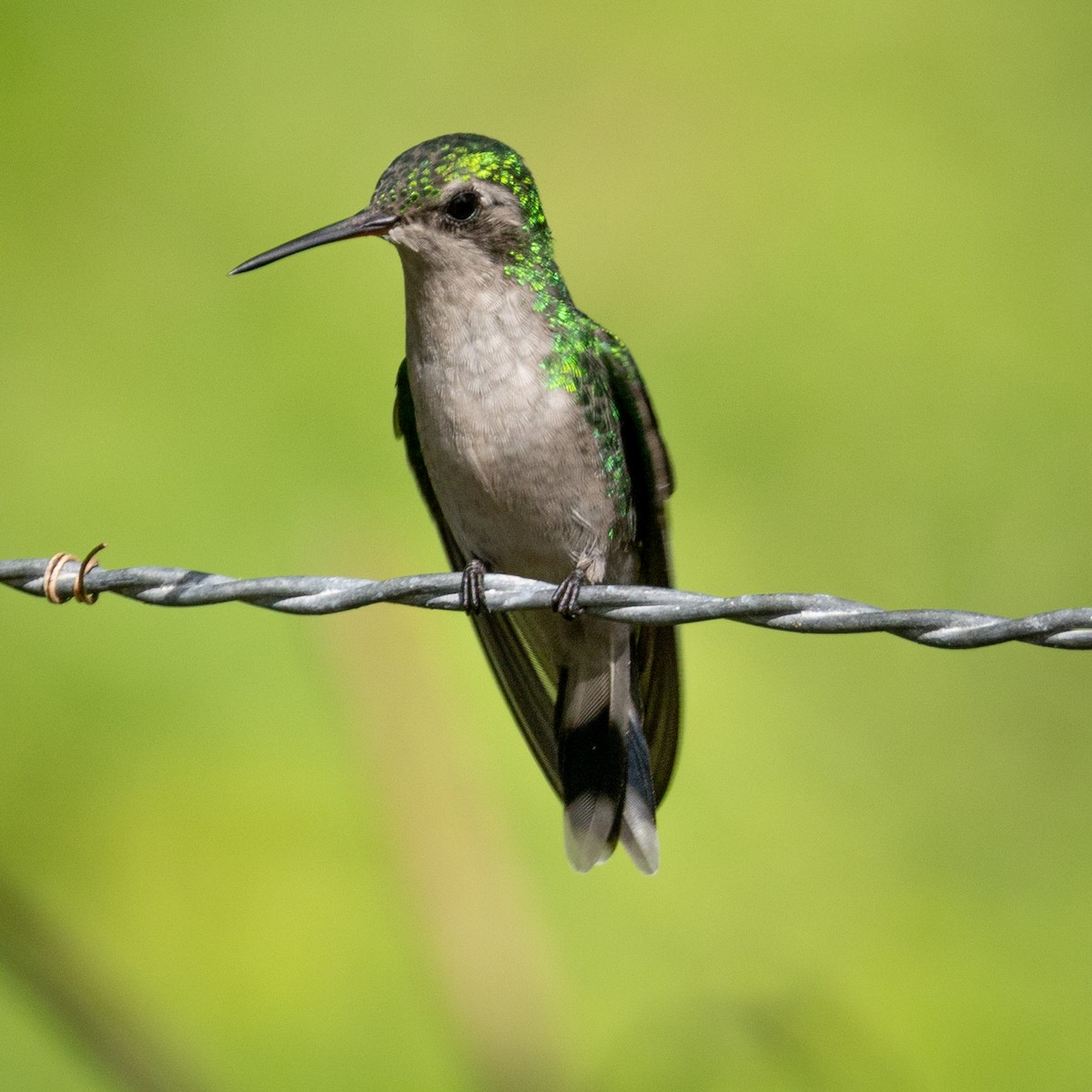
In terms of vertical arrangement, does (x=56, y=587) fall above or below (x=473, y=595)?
above

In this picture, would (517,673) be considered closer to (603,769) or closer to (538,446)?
(603,769)

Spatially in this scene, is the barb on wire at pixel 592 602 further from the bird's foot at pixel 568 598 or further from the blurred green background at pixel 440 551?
the blurred green background at pixel 440 551

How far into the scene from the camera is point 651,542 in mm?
4035

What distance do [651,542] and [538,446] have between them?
638 mm

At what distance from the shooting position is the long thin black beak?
3.52m

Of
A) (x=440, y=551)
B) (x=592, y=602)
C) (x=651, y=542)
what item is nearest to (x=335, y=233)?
(x=651, y=542)

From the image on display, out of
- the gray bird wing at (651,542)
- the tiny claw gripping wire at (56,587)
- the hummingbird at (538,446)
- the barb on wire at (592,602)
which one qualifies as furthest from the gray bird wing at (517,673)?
the tiny claw gripping wire at (56,587)

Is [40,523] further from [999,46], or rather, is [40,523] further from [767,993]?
[999,46]

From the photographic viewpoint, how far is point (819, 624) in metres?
2.27

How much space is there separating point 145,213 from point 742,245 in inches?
121

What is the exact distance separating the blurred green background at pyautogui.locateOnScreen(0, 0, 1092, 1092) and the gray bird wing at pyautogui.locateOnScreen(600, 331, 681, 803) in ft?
→ 4.44

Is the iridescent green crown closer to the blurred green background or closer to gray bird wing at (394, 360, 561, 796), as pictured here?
gray bird wing at (394, 360, 561, 796)

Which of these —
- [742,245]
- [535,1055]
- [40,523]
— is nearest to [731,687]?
[535,1055]

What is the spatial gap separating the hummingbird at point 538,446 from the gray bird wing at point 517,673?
21mm
